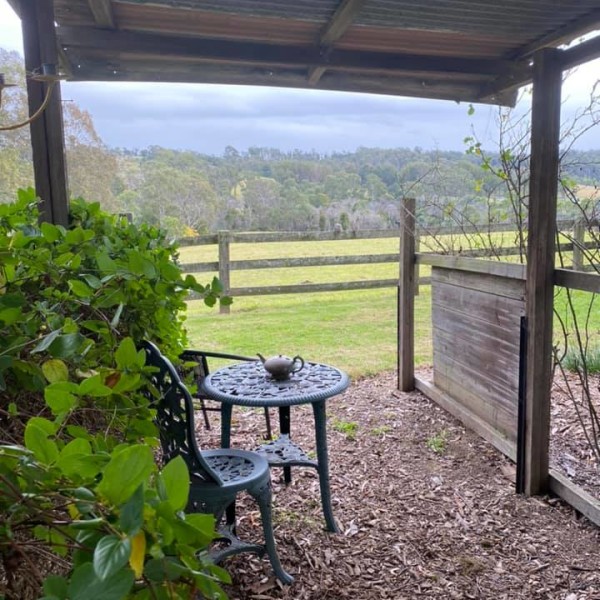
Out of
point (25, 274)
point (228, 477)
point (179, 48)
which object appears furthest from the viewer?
point (179, 48)

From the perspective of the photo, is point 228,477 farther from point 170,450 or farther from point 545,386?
point 545,386

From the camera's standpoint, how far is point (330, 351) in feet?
16.9

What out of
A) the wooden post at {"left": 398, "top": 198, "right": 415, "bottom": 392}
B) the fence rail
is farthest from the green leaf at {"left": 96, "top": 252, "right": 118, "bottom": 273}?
the fence rail

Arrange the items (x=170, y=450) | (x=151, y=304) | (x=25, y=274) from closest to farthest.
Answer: (x=25, y=274)
(x=151, y=304)
(x=170, y=450)

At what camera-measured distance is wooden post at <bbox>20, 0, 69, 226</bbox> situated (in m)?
1.93

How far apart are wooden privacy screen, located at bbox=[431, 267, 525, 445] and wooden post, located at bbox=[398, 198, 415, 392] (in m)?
0.20

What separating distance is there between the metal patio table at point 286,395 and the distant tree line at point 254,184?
74.4 inches

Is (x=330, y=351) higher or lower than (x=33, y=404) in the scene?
lower

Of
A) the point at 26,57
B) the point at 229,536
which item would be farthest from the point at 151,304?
the point at 26,57

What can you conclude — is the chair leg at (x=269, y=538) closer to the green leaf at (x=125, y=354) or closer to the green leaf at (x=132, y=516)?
the green leaf at (x=125, y=354)

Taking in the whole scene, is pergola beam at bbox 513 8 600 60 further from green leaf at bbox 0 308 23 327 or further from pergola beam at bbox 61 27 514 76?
green leaf at bbox 0 308 23 327

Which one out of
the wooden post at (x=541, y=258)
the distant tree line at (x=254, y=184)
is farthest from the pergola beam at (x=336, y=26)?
the distant tree line at (x=254, y=184)

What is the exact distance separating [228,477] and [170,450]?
10.4 inches

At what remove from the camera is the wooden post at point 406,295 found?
3.80 m
